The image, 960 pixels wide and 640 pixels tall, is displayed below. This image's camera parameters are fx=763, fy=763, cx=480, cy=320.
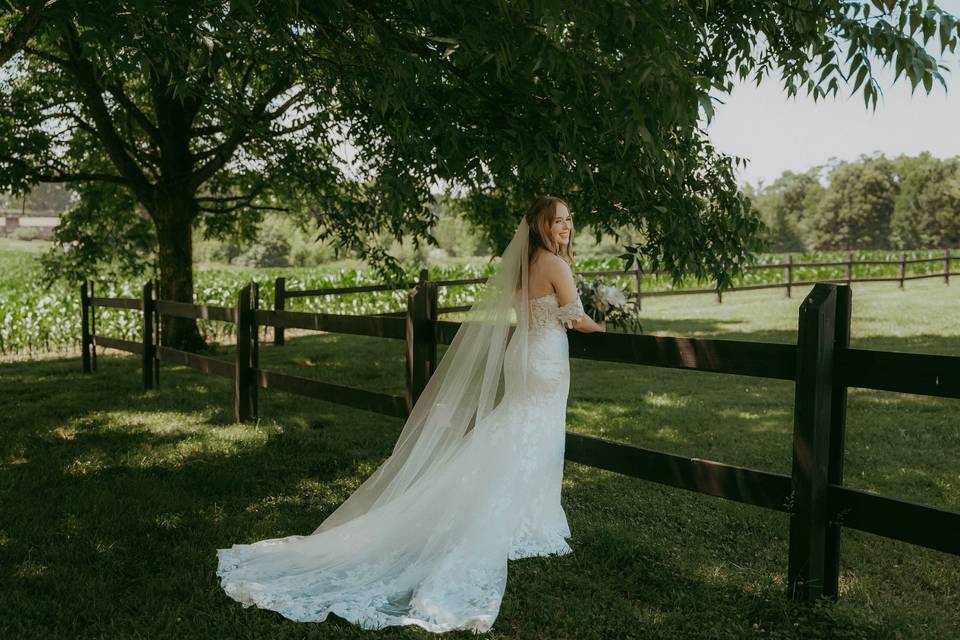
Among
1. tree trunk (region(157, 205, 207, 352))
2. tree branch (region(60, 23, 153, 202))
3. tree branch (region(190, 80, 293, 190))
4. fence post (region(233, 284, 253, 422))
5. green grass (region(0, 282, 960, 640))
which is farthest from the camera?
tree trunk (region(157, 205, 207, 352))

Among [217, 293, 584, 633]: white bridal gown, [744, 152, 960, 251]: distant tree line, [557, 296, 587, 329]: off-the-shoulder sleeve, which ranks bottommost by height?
[217, 293, 584, 633]: white bridal gown

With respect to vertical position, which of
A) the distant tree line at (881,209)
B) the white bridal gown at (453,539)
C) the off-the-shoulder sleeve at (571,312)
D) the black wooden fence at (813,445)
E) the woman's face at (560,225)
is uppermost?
the distant tree line at (881,209)

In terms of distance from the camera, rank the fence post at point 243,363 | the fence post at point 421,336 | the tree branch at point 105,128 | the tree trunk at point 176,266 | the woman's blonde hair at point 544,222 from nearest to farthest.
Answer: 1. the woman's blonde hair at point 544,222
2. the fence post at point 421,336
3. the fence post at point 243,363
4. the tree branch at point 105,128
5. the tree trunk at point 176,266

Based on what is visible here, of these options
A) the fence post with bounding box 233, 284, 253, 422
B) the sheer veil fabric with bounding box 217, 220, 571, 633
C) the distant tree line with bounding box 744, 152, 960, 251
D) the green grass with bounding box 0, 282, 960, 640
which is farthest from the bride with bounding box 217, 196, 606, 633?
the distant tree line with bounding box 744, 152, 960, 251

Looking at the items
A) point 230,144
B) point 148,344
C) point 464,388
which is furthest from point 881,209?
point 464,388

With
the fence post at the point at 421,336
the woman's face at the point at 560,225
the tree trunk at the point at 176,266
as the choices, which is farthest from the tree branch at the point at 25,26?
the tree trunk at the point at 176,266

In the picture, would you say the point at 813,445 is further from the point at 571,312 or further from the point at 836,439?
the point at 571,312

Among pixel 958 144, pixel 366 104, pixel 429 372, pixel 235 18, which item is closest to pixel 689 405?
pixel 429 372

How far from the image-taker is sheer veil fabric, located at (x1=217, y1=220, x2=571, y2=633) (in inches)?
149

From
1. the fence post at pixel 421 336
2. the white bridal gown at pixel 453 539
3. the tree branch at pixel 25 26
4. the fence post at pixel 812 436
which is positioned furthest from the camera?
the fence post at pixel 421 336

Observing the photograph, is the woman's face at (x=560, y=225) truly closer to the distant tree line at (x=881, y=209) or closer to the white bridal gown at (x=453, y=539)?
the white bridal gown at (x=453, y=539)

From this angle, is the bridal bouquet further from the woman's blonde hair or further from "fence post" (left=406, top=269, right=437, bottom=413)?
"fence post" (left=406, top=269, right=437, bottom=413)

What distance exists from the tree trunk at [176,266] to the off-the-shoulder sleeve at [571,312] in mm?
10438

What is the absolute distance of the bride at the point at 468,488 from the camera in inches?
153
